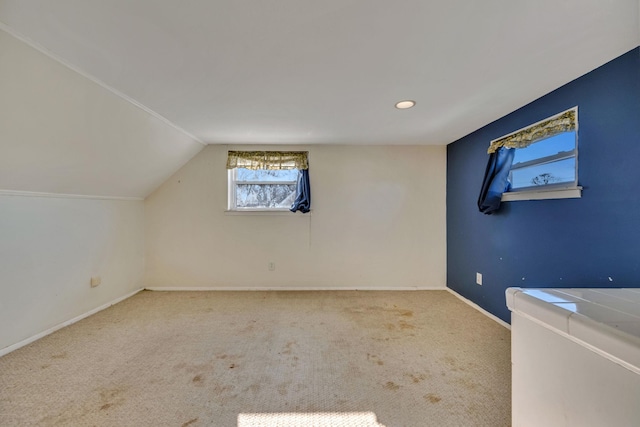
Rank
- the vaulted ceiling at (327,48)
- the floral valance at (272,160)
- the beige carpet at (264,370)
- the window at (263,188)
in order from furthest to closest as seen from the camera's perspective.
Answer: the window at (263,188), the floral valance at (272,160), the beige carpet at (264,370), the vaulted ceiling at (327,48)

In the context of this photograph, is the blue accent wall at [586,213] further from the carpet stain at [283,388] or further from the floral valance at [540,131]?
the carpet stain at [283,388]

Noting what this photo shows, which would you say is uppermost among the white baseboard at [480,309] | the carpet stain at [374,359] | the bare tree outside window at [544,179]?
the bare tree outside window at [544,179]

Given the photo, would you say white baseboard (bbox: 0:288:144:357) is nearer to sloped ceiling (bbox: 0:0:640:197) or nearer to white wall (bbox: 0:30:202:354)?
white wall (bbox: 0:30:202:354)

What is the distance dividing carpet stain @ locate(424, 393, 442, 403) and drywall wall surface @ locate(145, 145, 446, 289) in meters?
1.96

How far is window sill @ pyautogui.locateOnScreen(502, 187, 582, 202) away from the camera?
1727 millimetres

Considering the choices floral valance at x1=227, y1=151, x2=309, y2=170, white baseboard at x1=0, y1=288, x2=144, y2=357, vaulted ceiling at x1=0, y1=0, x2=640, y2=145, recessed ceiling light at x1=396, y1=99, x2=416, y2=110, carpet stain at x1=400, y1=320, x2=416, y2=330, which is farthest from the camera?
floral valance at x1=227, y1=151, x2=309, y2=170

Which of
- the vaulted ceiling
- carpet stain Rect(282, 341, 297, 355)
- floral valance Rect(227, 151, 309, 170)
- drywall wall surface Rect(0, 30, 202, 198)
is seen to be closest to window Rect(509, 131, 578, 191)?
the vaulted ceiling

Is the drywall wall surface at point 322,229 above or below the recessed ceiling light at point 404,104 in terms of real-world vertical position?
below

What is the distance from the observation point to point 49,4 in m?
1.06

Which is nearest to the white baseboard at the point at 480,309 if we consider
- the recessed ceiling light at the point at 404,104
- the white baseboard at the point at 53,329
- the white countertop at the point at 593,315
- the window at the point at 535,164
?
the window at the point at 535,164

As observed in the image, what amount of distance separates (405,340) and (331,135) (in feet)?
7.28

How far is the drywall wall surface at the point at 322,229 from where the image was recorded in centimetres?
340

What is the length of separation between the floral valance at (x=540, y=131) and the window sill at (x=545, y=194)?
41cm

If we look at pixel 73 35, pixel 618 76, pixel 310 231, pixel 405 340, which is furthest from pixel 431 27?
pixel 310 231
